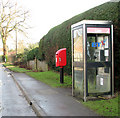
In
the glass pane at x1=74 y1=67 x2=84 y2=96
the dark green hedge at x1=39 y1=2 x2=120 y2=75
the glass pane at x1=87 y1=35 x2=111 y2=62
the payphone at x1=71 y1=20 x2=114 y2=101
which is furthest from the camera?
the dark green hedge at x1=39 y1=2 x2=120 y2=75

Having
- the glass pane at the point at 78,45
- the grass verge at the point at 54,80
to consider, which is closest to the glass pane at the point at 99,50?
the glass pane at the point at 78,45

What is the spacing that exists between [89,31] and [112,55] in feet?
3.83

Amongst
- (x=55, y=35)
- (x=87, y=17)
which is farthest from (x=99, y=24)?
(x=55, y=35)

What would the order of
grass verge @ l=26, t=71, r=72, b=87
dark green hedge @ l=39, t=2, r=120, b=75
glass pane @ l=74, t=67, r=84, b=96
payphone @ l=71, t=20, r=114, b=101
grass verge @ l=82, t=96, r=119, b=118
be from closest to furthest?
grass verge @ l=82, t=96, r=119, b=118
payphone @ l=71, t=20, r=114, b=101
glass pane @ l=74, t=67, r=84, b=96
dark green hedge @ l=39, t=2, r=120, b=75
grass verge @ l=26, t=71, r=72, b=87

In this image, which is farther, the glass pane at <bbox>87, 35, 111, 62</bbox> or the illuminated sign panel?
the glass pane at <bbox>87, 35, 111, 62</bbox>

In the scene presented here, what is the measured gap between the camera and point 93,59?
7227 millimetres

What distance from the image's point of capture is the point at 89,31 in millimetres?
6742

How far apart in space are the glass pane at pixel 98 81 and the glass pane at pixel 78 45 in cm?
64

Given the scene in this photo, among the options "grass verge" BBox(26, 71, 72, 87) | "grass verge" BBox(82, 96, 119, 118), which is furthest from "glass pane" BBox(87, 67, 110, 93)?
"grass verge" BBox(26, 71, 72, 87)

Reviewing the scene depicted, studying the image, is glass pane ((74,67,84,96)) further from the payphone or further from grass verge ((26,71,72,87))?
grass verge ((26,71,72,87))

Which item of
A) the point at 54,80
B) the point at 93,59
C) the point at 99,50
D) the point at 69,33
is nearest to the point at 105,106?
the point at 93,59

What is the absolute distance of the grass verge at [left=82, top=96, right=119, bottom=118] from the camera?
5.23m

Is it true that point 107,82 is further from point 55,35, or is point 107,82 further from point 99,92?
point 55,35

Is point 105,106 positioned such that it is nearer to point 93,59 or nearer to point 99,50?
point 93,59
